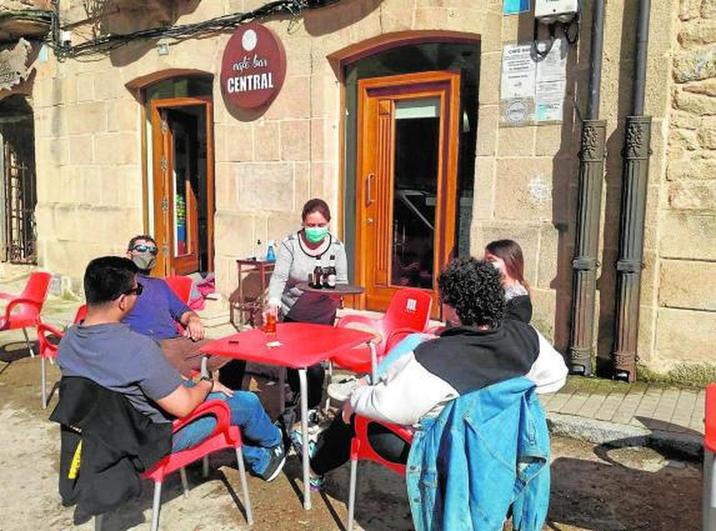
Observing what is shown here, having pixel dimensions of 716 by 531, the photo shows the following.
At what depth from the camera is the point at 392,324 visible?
4.39m

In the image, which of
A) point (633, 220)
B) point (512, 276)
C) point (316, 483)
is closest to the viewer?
point (316, 483)

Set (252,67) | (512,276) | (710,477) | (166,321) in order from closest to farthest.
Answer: (710,477)
(512,276)
(166,321)
(252,67)

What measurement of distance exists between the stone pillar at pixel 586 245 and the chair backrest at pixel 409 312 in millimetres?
1251

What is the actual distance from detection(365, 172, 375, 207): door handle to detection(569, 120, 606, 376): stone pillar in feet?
6.78

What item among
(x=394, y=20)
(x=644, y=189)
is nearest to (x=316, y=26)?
(x=394, y=20)

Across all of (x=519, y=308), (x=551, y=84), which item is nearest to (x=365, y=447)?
(x=519, y=308)

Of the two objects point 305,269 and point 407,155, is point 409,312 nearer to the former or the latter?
point 305,269

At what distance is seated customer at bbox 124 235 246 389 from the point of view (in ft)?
12.3

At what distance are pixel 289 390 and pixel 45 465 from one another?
1.48 metres

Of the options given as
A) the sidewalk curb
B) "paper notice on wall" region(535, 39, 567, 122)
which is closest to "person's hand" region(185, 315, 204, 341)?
the sidewalk curb

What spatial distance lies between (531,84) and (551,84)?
0.52ft

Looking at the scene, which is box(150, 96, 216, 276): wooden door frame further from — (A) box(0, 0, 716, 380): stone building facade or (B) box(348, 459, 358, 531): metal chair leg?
(B) box(348, 459, 358, 531): metal chair leg

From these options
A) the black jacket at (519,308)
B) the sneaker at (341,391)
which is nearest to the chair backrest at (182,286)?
the sneaker at (341,391)

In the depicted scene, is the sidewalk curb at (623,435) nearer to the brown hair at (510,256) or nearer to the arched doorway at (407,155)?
the brown hair at (510,256)
